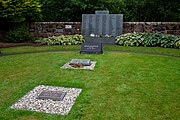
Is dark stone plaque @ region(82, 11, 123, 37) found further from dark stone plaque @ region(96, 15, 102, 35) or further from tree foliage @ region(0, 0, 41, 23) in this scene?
tree foliage @ region(0, 0, 41, 23)

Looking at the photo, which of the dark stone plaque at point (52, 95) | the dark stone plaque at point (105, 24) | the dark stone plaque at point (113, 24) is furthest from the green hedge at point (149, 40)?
the dark stone plaque at point (52, 95)

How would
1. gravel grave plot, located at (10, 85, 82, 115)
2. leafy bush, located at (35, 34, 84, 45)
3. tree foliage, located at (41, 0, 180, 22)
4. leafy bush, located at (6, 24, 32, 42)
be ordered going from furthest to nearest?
tree foliage, located at (41, 0, 180, 22) < leafy bush, located at (6, 24, 32, 42) < leafy bush, located at (35, 34, 84, 45) < gravel grave plot, located at (10, 85, 82, 115)

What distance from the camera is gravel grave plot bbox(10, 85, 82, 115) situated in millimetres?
4820

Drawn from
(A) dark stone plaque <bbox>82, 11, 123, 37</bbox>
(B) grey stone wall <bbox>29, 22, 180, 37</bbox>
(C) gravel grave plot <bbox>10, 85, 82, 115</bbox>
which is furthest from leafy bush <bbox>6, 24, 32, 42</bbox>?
(C) gravel grave plot <bbox>10, 85, 82, 115</bbox>

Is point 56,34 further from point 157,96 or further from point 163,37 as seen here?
point 157,96

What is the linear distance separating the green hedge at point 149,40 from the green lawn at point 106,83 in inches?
108

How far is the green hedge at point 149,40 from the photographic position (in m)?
12.4

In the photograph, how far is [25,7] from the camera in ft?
45.4

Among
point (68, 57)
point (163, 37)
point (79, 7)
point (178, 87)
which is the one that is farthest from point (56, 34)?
point (178, 87)

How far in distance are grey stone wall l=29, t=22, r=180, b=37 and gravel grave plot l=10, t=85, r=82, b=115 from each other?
9284 millimetres

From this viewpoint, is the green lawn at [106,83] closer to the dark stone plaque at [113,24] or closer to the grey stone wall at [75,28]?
the dark stone plaque at [113,24]

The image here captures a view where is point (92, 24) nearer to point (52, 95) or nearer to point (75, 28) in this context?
Answer: point (75, 28)

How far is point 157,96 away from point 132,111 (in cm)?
111

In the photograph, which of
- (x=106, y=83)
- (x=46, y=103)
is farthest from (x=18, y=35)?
(x=46, y=103)
